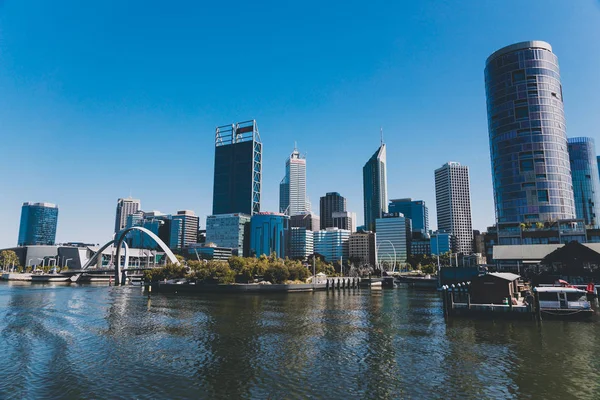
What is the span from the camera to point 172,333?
48.5 m

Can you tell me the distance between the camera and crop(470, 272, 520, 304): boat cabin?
60.6 metres

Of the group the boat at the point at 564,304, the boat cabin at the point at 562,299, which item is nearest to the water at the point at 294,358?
the boat at the point at 564,304

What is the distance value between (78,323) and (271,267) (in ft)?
249

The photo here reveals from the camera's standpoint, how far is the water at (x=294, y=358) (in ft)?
91.7

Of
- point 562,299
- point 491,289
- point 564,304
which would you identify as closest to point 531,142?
point 562,299

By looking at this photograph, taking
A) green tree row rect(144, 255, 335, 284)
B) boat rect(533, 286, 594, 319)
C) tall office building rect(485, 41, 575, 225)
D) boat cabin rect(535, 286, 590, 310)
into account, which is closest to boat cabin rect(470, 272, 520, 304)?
boat rect(533, 286, 594, 319)

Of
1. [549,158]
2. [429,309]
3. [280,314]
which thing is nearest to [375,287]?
[429,309]

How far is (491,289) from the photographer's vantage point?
6162 centimetres

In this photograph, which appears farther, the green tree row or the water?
the green tree row

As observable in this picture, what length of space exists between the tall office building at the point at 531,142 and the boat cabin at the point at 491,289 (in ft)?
461

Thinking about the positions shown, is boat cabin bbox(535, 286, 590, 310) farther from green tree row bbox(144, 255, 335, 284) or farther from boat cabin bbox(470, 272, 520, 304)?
green tree row bbox(144, 255, 335, 284)

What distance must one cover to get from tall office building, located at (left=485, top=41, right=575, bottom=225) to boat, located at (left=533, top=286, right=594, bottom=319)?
5415 inches

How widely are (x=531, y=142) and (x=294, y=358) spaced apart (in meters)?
192

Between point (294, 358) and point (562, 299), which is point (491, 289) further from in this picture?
point (294, 358)
